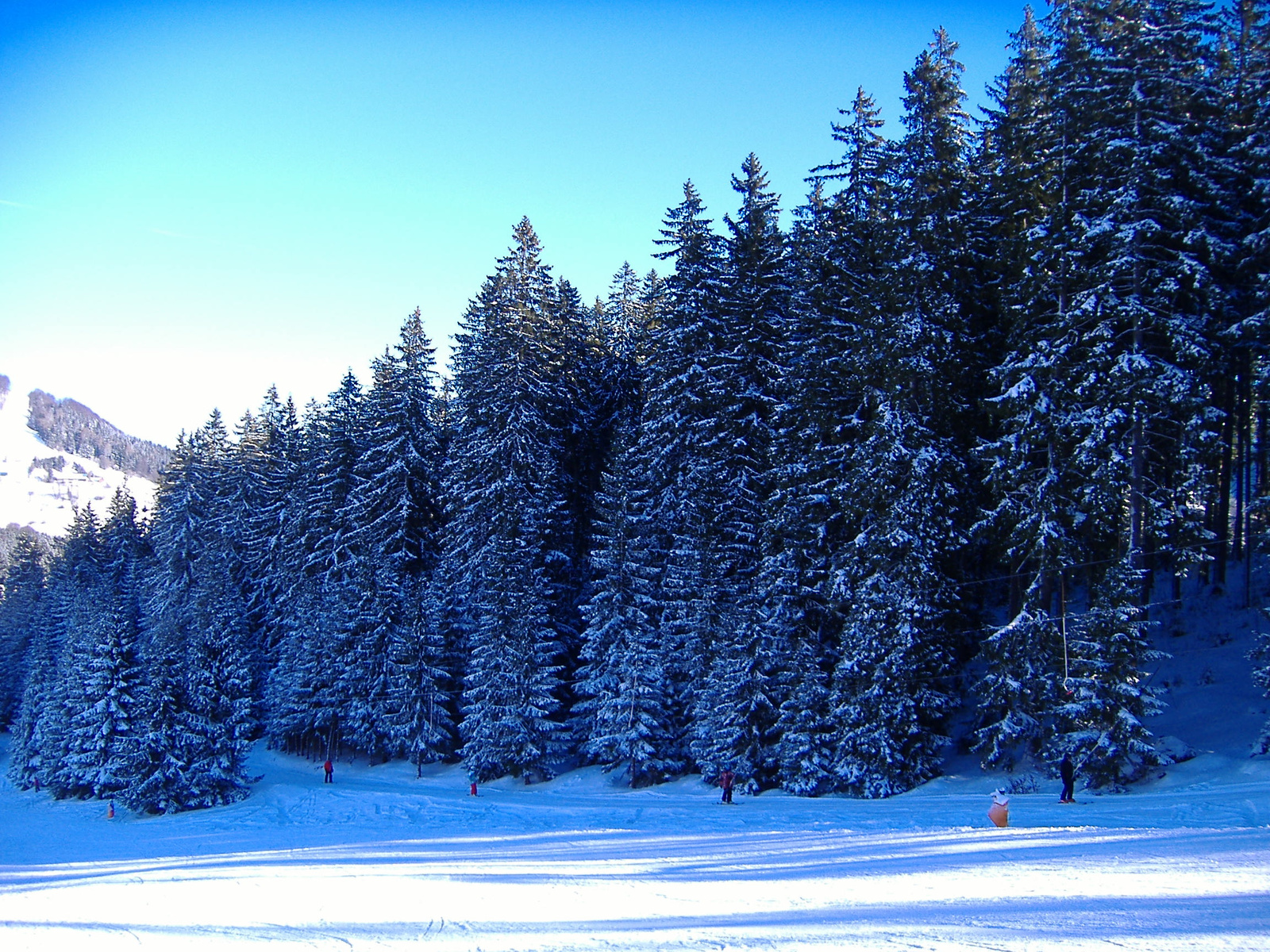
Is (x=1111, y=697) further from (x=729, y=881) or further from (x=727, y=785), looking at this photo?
(x=729, y=881)

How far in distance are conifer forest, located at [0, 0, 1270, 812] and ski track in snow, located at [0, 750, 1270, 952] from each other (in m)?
4.66

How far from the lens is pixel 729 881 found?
11914 mm

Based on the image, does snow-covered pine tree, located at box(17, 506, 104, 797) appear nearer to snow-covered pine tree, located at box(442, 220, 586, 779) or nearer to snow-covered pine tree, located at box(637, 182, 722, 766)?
snow-covered pine tree, located at box(442, 220, 586, 779)

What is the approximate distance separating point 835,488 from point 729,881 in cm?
1771

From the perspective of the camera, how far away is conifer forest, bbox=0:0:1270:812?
23406 mm

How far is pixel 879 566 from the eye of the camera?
84.9 feet

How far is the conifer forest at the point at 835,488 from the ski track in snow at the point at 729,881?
4658mm

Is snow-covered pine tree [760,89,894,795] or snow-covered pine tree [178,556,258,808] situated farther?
snow-covered pine tree [178,556,258,808]

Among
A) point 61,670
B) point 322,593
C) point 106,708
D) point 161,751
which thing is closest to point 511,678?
point 161,751

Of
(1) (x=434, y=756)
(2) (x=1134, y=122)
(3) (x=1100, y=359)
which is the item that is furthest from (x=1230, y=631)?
(1) (x=434, y=756)

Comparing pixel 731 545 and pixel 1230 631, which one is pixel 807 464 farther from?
pixel 1230 631

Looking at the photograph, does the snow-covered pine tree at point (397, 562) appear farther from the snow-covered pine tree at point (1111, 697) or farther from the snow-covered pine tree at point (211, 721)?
the snow-covered pine tree at point (1111, 697)

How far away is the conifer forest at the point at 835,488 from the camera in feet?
76.8

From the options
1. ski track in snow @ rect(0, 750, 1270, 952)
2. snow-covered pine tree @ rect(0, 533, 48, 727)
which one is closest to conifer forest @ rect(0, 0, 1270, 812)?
ski track in snow @ rect(0, 750, 1270, 952)
